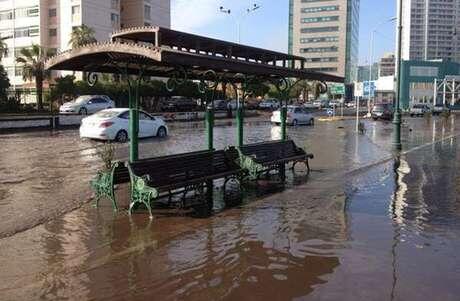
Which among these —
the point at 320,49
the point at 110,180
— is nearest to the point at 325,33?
the point at 320,49

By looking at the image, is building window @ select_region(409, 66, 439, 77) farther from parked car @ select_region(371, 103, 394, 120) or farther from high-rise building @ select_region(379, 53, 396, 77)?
parked car @ select_region(371, 103, 394, 120)

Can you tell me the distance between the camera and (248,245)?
8008 millimetres

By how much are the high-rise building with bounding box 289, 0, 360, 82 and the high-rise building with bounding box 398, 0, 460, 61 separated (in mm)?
47144

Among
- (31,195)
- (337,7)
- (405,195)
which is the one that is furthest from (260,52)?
(337,7)

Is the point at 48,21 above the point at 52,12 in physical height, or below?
below

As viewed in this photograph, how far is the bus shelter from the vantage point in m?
10.3

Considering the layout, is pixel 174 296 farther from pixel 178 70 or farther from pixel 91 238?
pixel 178 70

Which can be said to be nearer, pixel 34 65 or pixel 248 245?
pixel 248 245

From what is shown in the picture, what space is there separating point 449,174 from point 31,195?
10.3 meters

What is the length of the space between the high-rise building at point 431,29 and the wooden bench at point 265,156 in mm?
51373

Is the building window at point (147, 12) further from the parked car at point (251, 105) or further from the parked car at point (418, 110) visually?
the parked car at point (418, 110)

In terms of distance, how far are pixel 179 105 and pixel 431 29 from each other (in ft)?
157

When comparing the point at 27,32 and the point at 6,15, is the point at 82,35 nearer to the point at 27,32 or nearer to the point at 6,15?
the point at 27,32

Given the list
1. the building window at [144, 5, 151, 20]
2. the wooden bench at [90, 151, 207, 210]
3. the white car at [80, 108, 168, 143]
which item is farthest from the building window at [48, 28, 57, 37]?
the wooden bench at [90, 151, 207, 210]
